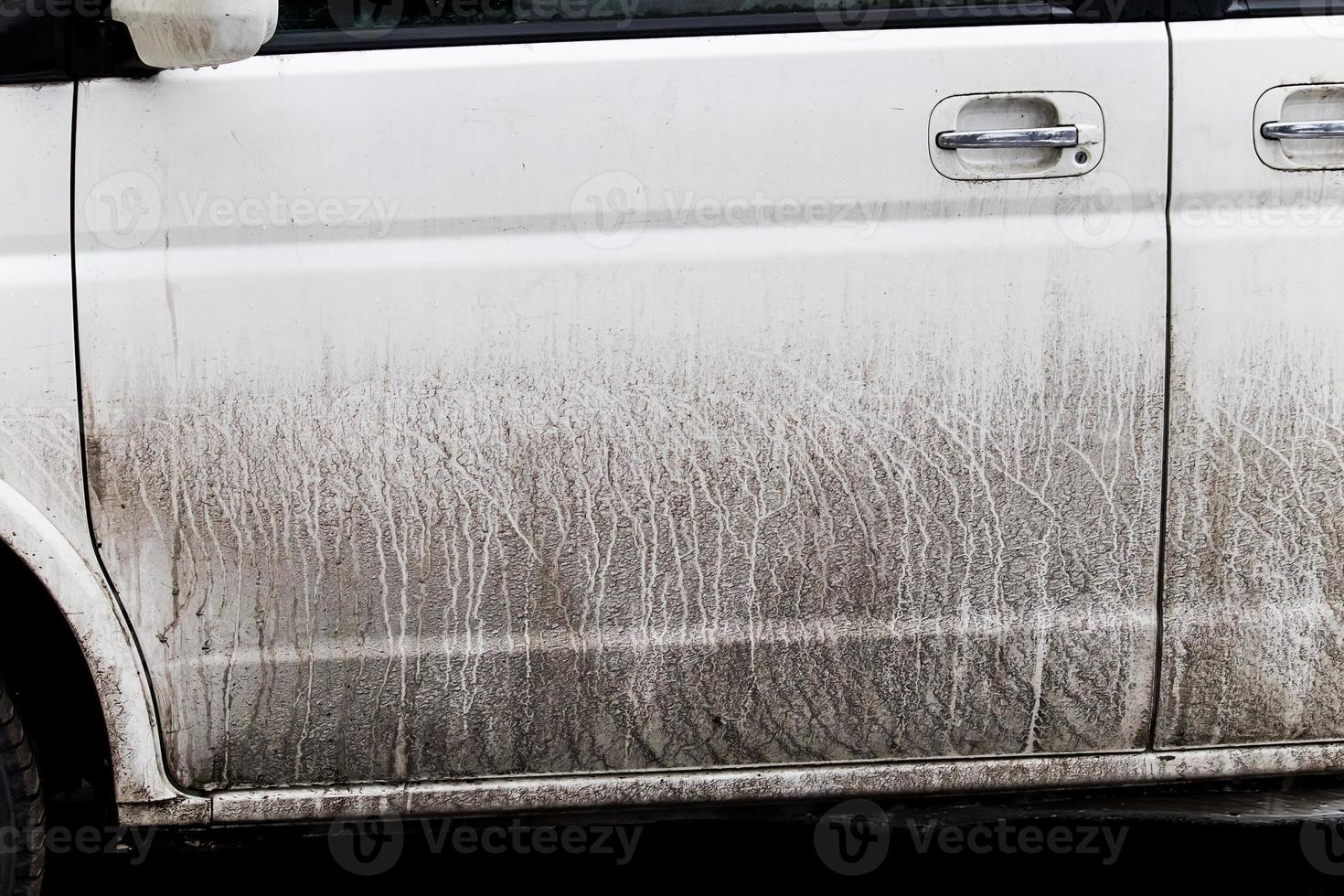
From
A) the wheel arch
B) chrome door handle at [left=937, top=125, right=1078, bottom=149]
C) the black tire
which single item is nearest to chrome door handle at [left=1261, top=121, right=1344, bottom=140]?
chrome door handle at [left=937, top=125, right=1078, bottom=149]

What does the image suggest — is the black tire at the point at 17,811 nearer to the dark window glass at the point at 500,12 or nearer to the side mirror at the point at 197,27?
the side mirror at the point at 197,27

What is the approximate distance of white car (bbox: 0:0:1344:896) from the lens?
1.78 metres

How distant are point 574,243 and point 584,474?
0.34m

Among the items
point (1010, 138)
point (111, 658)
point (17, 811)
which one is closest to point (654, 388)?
Answer: point (1010, 138)

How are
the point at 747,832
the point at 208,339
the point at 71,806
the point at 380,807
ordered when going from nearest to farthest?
1. the point at 208,339
2. the point at 380,807
3. the point at 71,806
4. the point at 747,832

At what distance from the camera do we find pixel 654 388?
183cm

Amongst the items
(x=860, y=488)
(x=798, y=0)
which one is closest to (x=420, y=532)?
(x=860, y=488)

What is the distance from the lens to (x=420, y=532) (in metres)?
1.84

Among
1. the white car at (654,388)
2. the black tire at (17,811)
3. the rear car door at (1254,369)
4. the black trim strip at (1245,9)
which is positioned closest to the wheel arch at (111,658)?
the white car at (654,388)

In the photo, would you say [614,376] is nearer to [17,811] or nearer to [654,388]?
[654,388]

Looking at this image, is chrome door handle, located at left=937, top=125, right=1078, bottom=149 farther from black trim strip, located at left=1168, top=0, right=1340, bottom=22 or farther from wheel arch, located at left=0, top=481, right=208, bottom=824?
wheel arch, located at left=0, top=481, right=208, bottom=824

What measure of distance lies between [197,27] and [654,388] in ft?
2.54

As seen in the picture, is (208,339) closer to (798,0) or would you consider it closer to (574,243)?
(574,243)

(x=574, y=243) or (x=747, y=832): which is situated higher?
(x=574, y=243)
